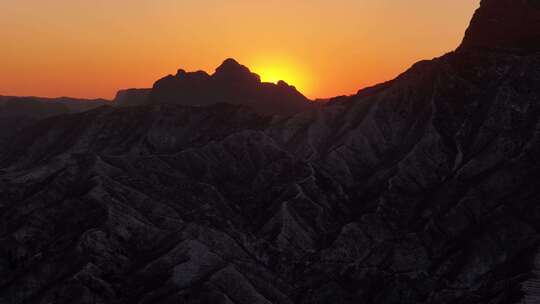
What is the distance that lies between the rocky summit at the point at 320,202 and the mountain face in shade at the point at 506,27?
1.02 feet

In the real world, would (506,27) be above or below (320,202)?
above

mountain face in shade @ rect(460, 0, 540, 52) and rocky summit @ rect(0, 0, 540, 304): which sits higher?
mountain face in shade @ rect(460, 0, 540, 52)

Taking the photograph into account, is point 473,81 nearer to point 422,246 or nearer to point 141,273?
point 422,246

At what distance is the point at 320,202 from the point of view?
94062mm

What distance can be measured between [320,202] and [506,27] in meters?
51.5

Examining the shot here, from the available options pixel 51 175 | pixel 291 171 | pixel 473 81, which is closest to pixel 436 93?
pixel 473 81

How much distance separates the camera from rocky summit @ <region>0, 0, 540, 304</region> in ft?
234

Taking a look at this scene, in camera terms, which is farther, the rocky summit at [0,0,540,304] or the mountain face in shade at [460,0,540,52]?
the mountain face in shade at [460,0,540,52]

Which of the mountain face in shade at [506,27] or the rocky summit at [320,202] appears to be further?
the mountain face in shade at [506,27]

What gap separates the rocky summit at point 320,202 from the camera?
7125 centimetres

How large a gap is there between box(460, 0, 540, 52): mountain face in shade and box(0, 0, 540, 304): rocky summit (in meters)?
0.31

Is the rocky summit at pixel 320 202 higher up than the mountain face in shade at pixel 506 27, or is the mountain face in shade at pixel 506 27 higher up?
the mountain face in shade at pixel 506 27

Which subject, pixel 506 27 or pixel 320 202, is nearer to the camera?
pixel 320 202

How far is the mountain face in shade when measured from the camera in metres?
120
